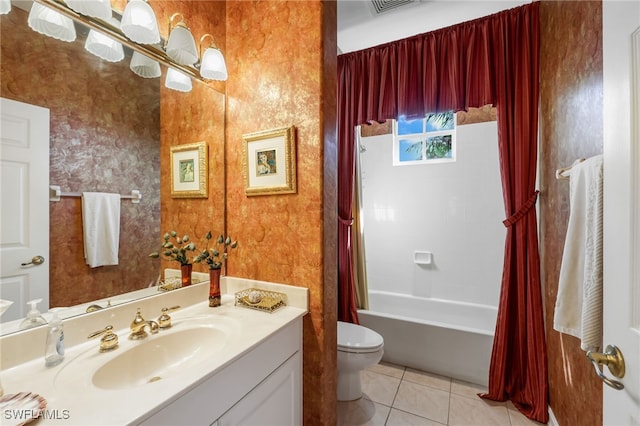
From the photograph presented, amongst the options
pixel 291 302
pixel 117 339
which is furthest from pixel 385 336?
pixel 117 339

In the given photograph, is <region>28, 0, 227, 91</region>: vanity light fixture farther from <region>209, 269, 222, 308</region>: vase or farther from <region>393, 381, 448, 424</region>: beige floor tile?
<region>393, 381, 448, 424</region>: beige floor tile

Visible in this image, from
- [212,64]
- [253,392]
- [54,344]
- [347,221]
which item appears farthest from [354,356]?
[212,64]

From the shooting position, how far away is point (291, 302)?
1.36 m

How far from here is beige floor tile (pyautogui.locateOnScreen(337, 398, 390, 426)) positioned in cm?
171

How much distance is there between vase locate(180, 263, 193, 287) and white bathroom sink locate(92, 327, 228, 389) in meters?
0.31

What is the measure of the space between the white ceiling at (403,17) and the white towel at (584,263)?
5.01 ft

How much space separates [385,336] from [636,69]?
2.21 metres

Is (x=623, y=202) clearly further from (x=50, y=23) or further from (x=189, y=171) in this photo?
(x=50, y=23)

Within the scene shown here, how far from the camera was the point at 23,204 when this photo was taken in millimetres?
849

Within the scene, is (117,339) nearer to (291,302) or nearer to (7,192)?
(7,192)

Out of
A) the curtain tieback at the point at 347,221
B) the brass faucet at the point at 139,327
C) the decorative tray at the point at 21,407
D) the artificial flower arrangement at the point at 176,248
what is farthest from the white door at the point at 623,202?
the curtain tieback at the point at 347,221

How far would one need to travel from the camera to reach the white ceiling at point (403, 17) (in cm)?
193

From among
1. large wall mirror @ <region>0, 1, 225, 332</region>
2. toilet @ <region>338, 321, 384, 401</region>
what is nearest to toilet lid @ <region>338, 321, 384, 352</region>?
toilet @ <region>338, 321, 384, 401</region>

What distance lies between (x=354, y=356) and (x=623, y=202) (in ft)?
5.11
